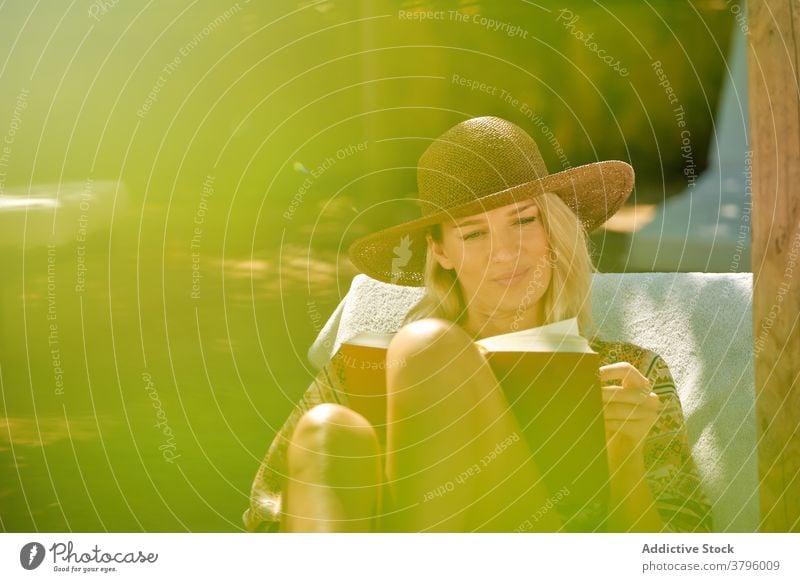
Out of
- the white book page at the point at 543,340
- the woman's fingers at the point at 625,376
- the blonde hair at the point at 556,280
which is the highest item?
the blonde hair at the point at 556,280

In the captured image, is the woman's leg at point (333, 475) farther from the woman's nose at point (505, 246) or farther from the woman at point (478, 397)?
the woman's nose at point (505, 246)

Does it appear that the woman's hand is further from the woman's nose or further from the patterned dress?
the woman's nose

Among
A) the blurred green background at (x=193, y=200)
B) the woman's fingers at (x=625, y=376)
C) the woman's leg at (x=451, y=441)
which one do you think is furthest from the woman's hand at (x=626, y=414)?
the blurred green background at (x=193, y=200)

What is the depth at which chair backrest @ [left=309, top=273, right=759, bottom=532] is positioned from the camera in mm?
1156

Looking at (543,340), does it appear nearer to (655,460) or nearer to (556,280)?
(556,280)

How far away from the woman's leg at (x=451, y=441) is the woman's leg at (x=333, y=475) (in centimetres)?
3

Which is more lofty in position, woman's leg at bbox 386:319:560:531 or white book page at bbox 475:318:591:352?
white book page at bbox 475:318:591:352

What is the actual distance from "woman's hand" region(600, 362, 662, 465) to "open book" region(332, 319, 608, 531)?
13 millimetres

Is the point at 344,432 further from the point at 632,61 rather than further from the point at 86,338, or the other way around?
the point at 632,61

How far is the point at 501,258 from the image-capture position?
3.85 feet

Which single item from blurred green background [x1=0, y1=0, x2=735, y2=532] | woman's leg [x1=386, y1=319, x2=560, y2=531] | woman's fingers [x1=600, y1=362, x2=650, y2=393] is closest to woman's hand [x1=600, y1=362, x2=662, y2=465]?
woman's fingers [x1=600, y1=362, x2=650, y2=393]

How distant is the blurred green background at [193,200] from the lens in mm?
1181
